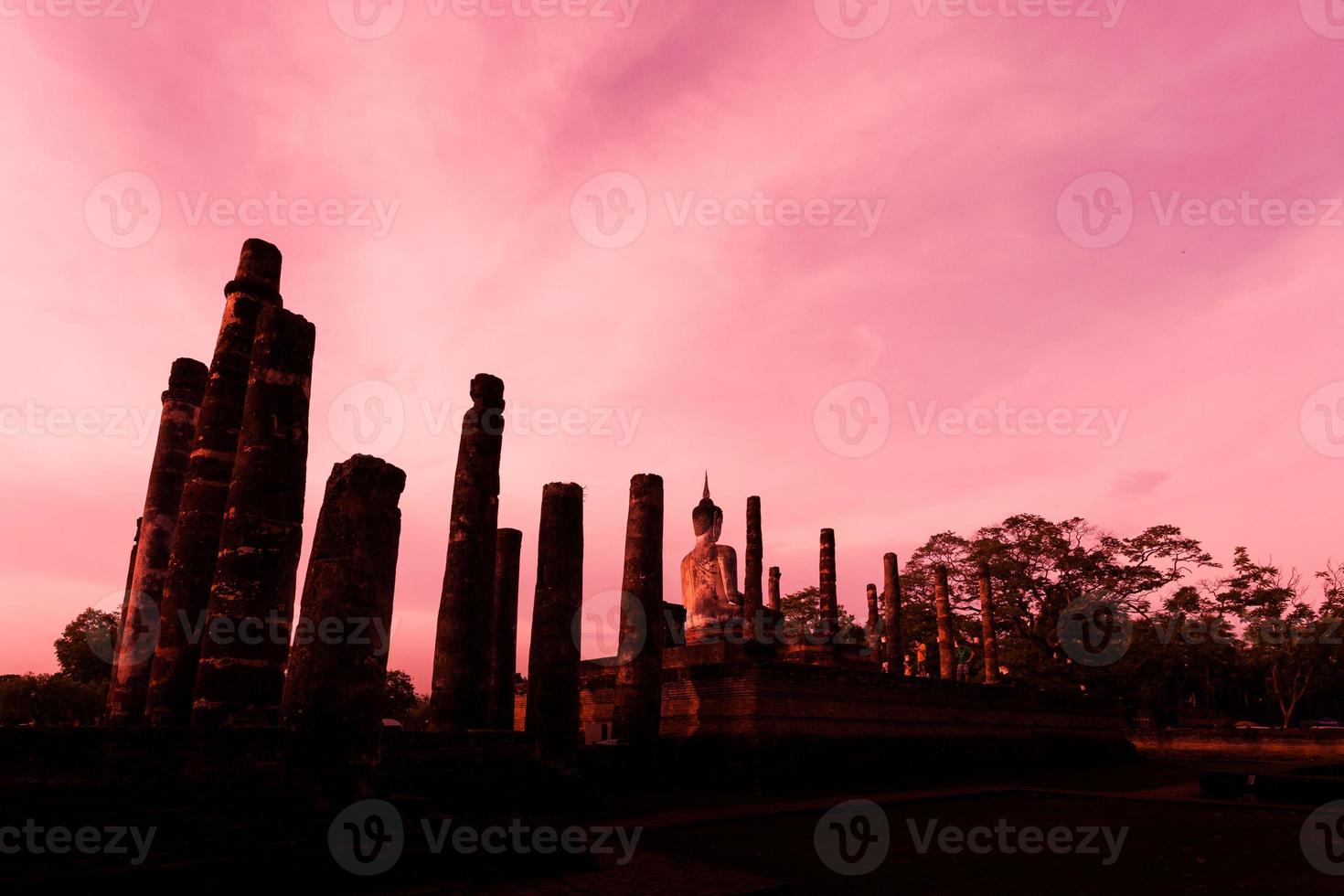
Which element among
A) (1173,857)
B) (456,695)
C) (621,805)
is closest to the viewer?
(1173,857)

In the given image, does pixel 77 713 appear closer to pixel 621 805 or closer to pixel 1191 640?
pixel 621 805

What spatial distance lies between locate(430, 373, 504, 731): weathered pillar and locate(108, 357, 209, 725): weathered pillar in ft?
15.1

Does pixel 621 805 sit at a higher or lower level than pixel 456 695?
lower

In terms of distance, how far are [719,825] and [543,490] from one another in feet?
22.0

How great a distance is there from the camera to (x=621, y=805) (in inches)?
520

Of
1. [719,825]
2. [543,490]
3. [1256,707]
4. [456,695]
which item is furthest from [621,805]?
[1256,707]

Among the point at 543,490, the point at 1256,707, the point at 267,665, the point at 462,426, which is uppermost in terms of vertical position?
the point at 462,426

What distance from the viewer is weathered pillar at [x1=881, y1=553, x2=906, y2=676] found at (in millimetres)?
29031

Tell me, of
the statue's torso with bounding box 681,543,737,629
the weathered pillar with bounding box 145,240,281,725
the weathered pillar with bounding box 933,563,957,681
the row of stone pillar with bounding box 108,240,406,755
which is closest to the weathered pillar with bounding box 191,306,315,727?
the row of stone pillar with bounding box 108,240,406,755

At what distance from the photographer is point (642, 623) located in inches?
663
